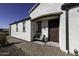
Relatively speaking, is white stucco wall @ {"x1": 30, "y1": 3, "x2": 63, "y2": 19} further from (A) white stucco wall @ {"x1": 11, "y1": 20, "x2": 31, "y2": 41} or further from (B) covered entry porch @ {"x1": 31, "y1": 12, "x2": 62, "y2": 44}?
(A) white stucco wall @ {"x1": 11, "y1": 20, "x2": 31, "y2": 41}

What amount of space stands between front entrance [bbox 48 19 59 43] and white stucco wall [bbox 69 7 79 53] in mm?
3047

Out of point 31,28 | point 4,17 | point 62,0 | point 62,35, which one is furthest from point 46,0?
point 31,28

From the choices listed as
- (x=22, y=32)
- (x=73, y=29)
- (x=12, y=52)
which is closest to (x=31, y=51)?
(x=12, y=52)

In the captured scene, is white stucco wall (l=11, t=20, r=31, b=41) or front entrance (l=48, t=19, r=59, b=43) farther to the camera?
white stucco wall (l=11, t=20, r=31, b=41)

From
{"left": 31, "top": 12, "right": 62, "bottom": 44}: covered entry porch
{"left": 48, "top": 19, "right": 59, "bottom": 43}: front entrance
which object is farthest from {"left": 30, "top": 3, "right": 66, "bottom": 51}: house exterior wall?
{"left": 48, "top": 19, "right": 59, "bottom": 43}: front entrance

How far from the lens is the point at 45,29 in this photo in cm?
1141

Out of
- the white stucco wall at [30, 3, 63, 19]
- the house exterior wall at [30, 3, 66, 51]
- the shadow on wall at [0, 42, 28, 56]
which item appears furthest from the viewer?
the white stucco wall at [30, 3, 63, 19]

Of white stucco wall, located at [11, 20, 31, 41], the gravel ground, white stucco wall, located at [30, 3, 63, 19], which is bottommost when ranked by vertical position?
the gravel ground

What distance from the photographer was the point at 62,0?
23.8 ft

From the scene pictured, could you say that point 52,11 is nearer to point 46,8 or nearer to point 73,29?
point 46,8

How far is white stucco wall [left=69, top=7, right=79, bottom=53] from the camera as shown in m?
6.41

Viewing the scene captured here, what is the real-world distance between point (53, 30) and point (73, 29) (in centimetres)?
386

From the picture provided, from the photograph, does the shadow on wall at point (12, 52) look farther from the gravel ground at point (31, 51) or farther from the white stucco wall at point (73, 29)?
the white stucco wall at point (73, 29)

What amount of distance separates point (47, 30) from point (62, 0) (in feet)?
14.5
